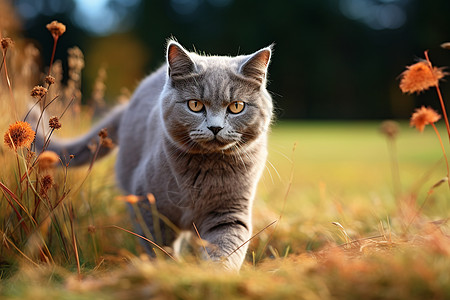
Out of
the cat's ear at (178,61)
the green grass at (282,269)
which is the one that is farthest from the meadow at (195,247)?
the cat's ear at (178,61)

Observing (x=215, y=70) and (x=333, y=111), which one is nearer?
(x=215, y=70)

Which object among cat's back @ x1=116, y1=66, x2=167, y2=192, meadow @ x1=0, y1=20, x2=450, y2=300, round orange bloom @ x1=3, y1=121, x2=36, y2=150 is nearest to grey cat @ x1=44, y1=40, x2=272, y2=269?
meadow @ x1=0, y1=20, x2=450, y2=300

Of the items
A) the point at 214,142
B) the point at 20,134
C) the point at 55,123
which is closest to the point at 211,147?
the point at 214,142

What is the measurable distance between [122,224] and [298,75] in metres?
16.2

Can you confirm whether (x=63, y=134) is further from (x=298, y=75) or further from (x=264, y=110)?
(x=298, y=75)

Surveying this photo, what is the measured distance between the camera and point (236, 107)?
184 cm

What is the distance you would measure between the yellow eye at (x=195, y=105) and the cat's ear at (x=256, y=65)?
249 mm

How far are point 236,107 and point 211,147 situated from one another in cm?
22

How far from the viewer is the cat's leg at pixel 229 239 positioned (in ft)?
5.40

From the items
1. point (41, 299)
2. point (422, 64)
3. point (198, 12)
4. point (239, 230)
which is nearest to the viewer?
point (41, 299)

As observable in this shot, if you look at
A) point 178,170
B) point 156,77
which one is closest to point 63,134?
point 156,77

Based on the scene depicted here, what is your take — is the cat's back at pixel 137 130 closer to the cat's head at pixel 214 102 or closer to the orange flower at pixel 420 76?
the cat's head at pixel 214 102

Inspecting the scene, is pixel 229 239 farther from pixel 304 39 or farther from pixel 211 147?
pixel 304 39

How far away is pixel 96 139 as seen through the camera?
2623 millimetres
